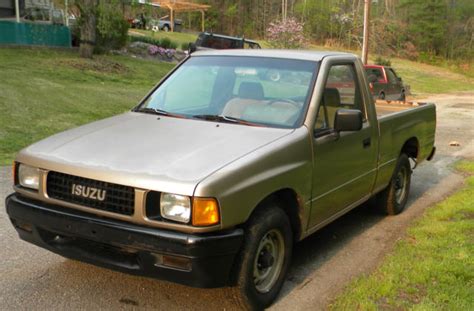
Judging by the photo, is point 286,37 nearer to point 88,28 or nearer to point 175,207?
point 88,28

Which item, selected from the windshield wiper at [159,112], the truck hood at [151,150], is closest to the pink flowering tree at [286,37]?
the windshield wiper at [159,112]

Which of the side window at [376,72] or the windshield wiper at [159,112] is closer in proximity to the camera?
the windshield wiper at [159,112]

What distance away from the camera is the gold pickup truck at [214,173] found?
3209mm

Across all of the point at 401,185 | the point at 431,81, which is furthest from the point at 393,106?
the point at 431,81

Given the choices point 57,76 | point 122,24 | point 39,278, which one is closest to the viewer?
point 39,278

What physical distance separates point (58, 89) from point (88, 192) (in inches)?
483

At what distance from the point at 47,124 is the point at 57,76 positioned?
6.87 m

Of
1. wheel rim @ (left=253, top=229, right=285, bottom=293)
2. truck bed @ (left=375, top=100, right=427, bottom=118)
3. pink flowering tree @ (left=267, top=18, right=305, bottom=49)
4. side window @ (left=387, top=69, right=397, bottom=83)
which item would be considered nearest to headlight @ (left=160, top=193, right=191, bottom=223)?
wheel rim @ (left=253, top=229, right=285, bottom=293)

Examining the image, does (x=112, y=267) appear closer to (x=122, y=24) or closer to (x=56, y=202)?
(x=56, y=202)

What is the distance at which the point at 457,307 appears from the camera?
3.71 metres

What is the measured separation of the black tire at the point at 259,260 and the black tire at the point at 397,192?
245cm

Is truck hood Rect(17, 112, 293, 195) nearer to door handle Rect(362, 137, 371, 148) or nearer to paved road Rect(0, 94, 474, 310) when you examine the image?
paved road Rect(0, 94, 474, 310)

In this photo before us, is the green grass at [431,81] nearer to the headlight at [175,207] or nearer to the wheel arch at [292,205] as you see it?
the wheel arch at [292,205]

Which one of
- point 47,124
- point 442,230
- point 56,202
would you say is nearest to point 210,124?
point 56,202
